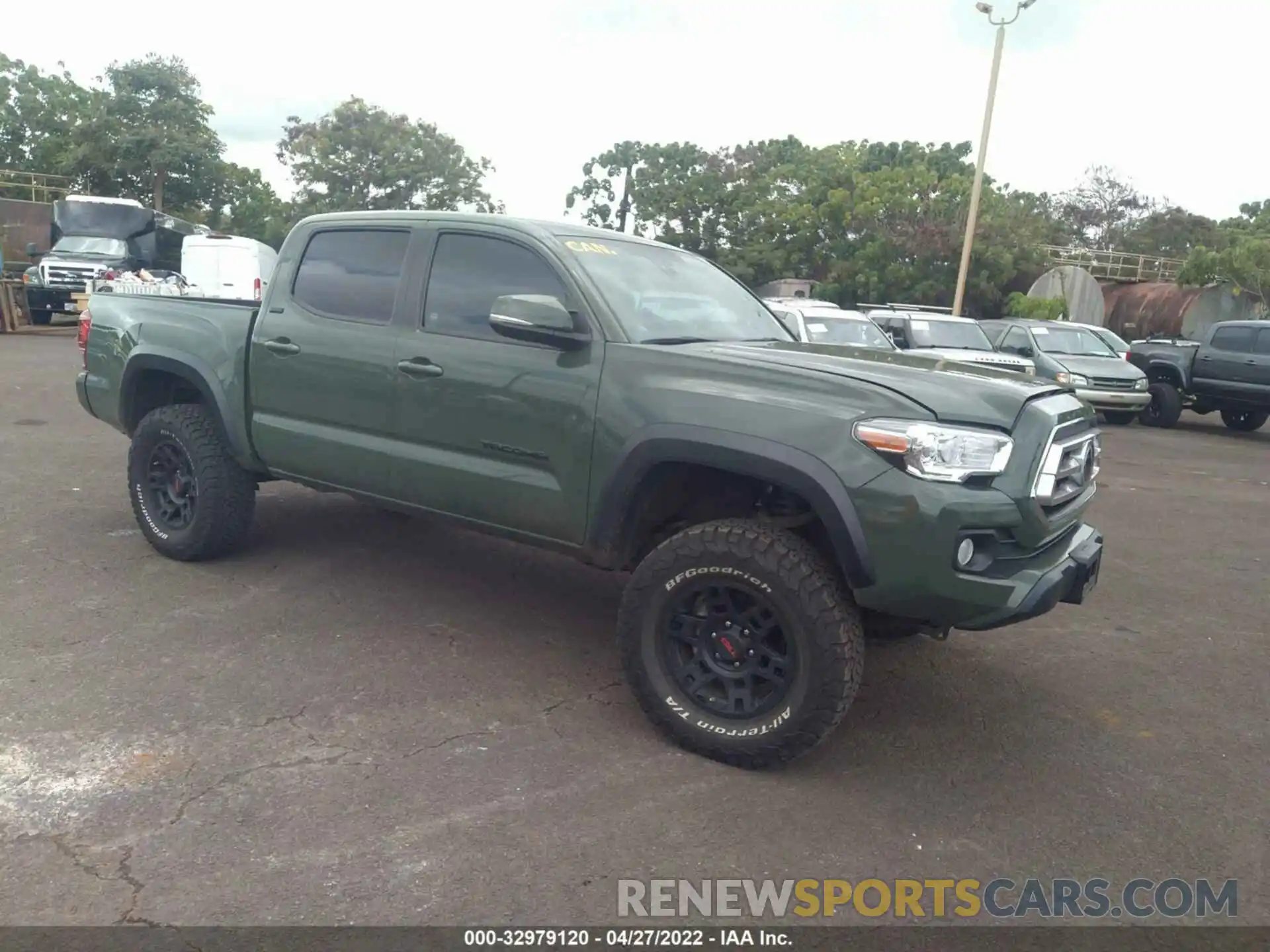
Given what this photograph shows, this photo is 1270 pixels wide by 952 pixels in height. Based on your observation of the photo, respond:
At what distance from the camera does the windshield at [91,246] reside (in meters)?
21.3

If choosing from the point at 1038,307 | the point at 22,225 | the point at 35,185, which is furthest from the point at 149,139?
the point at 1038,307

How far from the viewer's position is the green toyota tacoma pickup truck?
329 cm

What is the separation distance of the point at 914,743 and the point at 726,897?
4.28ft

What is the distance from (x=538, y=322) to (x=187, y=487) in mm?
2694

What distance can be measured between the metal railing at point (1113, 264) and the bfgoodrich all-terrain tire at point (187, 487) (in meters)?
29.8

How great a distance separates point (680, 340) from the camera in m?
4.17

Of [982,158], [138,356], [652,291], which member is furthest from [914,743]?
[982,158]

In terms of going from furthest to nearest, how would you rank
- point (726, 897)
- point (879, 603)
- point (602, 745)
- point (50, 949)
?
point (602, 745) → point (879, 603) → point (726, 897) → point (50, 949)

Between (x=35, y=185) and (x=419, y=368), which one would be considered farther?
(x=35, y=185)

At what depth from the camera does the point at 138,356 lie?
550 cm

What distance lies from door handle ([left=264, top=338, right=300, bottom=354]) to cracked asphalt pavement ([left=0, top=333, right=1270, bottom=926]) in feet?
4.01

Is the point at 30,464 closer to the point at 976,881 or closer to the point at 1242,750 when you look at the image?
the point at 976,881

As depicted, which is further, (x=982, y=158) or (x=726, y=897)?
(x=982, y=158)

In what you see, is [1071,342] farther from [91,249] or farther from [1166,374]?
[91,249]
